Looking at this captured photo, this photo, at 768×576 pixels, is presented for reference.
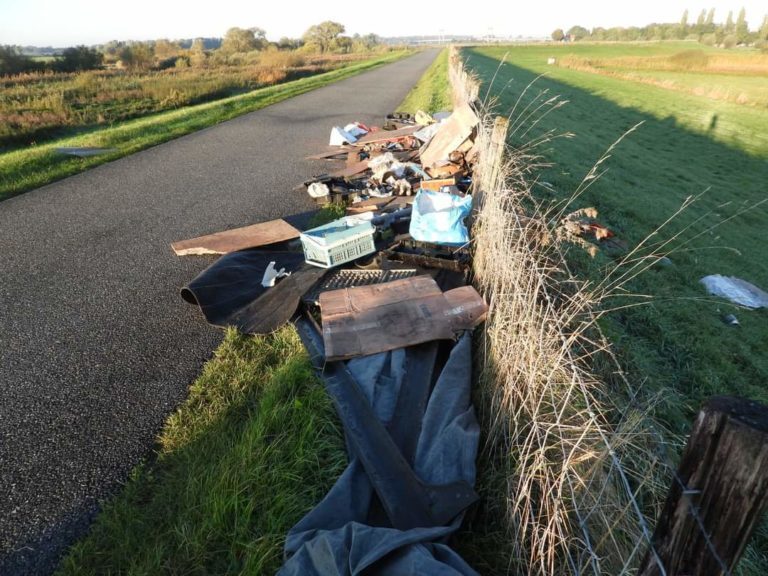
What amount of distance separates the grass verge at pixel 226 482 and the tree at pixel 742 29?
120 m

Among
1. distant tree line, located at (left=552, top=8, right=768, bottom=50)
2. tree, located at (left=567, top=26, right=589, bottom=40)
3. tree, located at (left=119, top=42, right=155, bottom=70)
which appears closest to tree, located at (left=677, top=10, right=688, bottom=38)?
distant tree line, located at (left=552, top=8, right=768, bottom=50)

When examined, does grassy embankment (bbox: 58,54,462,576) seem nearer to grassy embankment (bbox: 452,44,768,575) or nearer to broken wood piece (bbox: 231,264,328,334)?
broken wood piece (bbox: 231,264,328,334)

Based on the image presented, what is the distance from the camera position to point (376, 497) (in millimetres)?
2266

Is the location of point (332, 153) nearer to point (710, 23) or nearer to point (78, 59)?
point (78, 59)

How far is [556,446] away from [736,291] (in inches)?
257

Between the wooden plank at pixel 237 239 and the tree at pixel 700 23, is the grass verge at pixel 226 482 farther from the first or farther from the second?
the tree at pixel 700 23

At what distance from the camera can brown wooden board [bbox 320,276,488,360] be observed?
326 cm

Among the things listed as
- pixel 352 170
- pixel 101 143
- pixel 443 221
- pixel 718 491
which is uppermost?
pixel 718 491

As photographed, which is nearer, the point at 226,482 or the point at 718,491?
the point at 718,491

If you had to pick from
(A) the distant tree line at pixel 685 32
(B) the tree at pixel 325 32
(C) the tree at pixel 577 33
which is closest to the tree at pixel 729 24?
(A) the distant tree line at pixel 685 32

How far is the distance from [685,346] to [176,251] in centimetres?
585

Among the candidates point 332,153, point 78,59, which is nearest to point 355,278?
point 332,153

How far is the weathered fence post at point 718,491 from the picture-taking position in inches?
35.2

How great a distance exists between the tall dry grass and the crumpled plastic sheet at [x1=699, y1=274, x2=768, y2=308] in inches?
179
